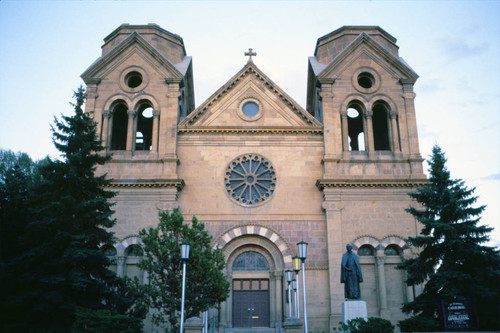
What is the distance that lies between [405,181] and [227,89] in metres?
12.1

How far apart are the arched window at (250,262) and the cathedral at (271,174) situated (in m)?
0.06

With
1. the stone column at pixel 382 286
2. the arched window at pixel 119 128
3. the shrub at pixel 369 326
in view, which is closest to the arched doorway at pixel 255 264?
the stone column at pixel 382 286

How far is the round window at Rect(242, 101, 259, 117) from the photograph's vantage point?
1166 inches

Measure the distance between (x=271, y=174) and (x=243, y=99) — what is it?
17.0 feet

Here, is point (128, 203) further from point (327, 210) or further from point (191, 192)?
point (327, 210)

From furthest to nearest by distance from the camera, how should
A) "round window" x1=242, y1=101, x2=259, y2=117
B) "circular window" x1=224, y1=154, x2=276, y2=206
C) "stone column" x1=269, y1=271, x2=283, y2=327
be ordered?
1. "round window" x1=242, y1=101, x2=259, y2=117
2. "circular window" x1=224, y1=154, x2=276, y2=206
3. "stone column" x1=269, y1=271, x2=283, y2=327

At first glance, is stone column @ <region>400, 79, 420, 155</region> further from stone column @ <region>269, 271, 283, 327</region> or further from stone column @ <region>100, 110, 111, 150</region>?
stone column @ <region>100, 110, 111, 150</region>

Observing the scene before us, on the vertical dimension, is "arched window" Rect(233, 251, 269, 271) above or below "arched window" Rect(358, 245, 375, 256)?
below

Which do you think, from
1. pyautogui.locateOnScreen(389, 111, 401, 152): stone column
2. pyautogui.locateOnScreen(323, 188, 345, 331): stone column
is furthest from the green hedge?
pyautogui.locateOnScreen(389, 111, 401, 152): stone column

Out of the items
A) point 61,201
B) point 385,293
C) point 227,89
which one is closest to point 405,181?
point 385,293

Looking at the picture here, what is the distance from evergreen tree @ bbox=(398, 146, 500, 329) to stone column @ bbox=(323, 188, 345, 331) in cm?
453

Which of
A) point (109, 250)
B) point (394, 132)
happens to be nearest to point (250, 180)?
point (109, 250)

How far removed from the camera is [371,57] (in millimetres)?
30688

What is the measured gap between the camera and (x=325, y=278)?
25.9 m
